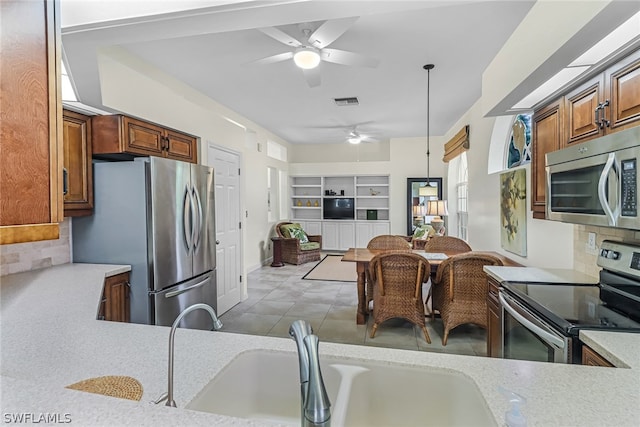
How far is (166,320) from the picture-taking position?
2693 millimetres

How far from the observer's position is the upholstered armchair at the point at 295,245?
673 centimetres

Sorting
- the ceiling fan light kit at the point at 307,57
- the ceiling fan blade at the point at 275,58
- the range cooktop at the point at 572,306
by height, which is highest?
the ceiling fan blade at the point at 275,58

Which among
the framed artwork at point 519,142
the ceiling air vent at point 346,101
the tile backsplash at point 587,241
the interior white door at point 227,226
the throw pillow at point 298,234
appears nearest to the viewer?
the tile backsplash at point 587,241

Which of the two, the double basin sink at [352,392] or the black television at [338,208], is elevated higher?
the black television at [338,208]

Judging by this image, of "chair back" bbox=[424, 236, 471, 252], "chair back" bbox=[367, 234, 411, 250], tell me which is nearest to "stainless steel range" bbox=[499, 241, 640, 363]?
"chair back" bbox=[424, 236, 471, 252]

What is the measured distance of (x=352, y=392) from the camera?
1.02m

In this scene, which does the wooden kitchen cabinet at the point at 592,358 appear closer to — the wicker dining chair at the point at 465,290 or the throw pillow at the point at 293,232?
the wicker dining chair at the point at 465,290

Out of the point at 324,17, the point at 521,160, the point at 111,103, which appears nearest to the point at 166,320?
the point at 111,103

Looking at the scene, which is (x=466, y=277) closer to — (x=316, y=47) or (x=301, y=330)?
(x=316, y=47)

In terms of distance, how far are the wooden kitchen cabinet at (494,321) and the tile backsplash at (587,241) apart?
0.60 meters

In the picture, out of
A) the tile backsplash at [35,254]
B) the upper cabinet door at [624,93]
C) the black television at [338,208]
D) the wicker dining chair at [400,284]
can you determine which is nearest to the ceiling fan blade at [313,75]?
the wicker dining chair at [400,284]

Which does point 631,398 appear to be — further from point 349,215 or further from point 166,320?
point 349,215

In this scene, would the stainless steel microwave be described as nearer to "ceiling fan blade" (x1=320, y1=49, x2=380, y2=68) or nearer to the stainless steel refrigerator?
"ceiling fan blade" (x1=320, y1=49, x2=380, y2=68)

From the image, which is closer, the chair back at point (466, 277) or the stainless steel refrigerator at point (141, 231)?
the stainless steel refrigerator at point (141, 231)
